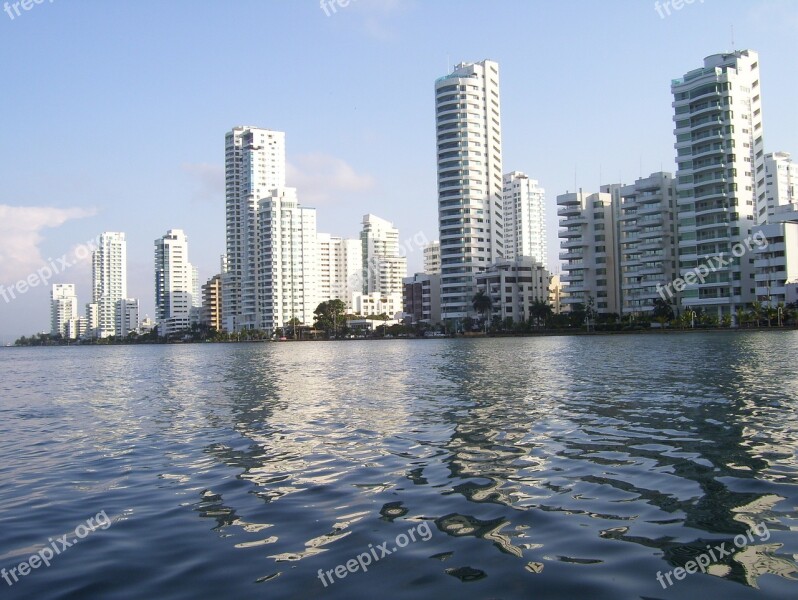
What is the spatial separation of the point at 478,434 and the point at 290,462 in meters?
5.36

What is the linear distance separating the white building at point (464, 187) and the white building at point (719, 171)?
6012 centimetres

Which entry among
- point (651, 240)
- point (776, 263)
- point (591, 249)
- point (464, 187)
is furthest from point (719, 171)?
point (464, 187)

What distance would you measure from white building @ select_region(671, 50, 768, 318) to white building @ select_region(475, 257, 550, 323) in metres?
49.1

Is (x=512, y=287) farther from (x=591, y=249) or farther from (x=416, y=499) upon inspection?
(x=416, y=499)

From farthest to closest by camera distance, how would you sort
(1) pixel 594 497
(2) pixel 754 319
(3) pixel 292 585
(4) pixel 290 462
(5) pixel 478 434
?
(2) pixel 754 319 < (5) pixel 478 434 < (4) pixel 290 462 < (1) pixel 594 497 < (3) pixel 292 585

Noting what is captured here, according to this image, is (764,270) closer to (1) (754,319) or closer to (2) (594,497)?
(1) (754,319)

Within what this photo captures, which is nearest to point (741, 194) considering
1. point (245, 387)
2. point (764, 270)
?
point (764, 270)

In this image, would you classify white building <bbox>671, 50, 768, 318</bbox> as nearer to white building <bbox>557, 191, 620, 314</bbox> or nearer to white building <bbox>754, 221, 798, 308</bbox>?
white building <bbox>754, 221, 798, 308</bbox>

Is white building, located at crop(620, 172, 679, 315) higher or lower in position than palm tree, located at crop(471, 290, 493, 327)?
higher

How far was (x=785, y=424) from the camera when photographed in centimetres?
1827

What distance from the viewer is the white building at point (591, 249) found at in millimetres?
155500

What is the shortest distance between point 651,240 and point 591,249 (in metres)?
18.0

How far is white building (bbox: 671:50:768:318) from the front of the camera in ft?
401

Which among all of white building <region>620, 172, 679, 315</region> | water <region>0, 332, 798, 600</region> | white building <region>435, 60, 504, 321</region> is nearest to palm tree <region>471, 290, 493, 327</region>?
white building <region>435, 60, 504, 321</region>
